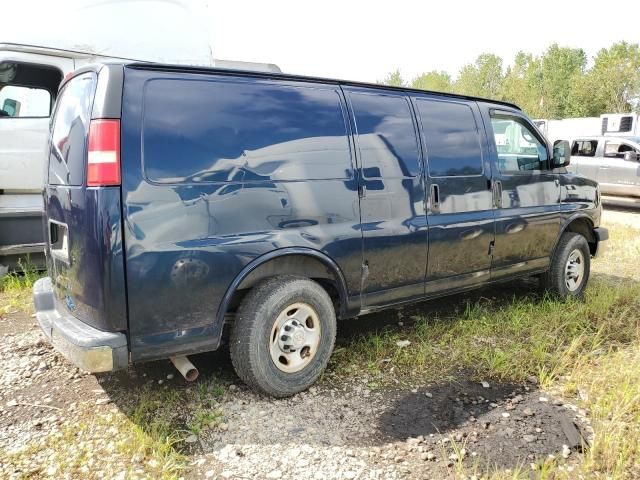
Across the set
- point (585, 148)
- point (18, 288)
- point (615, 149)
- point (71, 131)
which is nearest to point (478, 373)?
point (71, 131)

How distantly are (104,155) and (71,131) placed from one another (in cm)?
49

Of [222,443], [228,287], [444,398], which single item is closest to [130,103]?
[228,287]

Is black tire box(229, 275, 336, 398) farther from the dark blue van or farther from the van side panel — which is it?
the van side panel

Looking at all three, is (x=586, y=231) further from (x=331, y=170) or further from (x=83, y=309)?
(x=83, y=309)

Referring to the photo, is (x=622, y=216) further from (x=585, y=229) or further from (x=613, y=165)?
(x=585, y=229)

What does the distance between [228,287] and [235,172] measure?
0.65m

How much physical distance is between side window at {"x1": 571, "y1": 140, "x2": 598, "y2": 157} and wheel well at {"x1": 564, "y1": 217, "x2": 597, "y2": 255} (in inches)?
352

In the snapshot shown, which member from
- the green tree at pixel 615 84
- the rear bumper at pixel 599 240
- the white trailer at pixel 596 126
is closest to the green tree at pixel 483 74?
the green tree at pixel 615 84

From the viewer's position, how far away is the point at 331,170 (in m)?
3.21

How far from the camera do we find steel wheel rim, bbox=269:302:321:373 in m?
3.07

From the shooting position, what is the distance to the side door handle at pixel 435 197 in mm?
3742

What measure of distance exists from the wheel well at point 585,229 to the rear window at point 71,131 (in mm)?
4378

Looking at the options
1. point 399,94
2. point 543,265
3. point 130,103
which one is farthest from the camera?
point 543,265

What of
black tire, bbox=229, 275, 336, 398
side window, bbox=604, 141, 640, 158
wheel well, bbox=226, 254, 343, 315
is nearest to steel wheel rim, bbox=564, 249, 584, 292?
wheel well, bbox=226, 254, 343, 315
